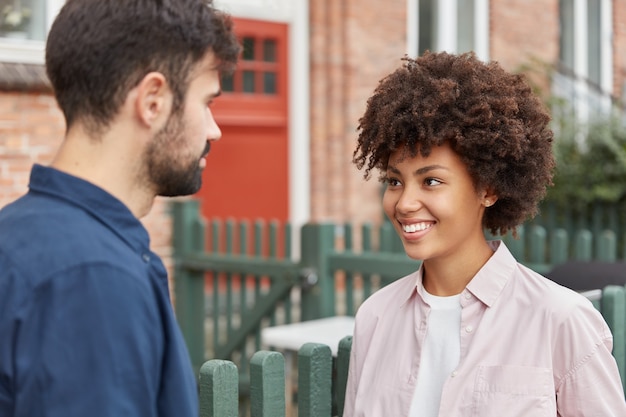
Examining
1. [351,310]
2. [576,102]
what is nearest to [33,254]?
[351,310]

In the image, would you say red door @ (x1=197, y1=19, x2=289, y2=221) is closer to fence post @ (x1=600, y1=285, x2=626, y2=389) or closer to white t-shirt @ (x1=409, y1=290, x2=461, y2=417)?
fence post @ (x1=600, y1=285, x2=626, y2=389)

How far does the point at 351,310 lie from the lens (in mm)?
5621

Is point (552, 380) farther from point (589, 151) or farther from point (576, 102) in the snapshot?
point (576, 102)

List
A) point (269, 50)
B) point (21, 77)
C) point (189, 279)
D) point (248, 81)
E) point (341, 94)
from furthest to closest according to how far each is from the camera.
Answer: point (341, 94)
point (269, 50)
point (248, 81)
point (189, 279)
point (21, 77)

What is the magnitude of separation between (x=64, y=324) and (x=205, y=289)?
214 inches

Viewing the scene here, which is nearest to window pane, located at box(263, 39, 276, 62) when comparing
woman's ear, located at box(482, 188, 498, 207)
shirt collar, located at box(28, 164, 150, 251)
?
woman's ear, located at box(482, 188, 498, 207)

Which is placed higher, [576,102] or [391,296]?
[576,102]

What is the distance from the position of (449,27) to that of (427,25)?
0.30 metres

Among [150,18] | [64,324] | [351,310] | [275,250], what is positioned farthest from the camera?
[275,250]

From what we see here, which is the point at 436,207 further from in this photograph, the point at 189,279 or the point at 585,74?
the point at 585,74

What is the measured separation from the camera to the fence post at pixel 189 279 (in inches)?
254

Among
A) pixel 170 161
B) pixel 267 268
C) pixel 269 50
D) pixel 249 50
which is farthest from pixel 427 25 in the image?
pixel 170 161

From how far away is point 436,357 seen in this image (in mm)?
2008

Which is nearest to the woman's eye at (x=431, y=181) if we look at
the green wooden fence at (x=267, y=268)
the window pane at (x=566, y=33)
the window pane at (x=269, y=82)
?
the green wooden fence at (x=267, y=268)
